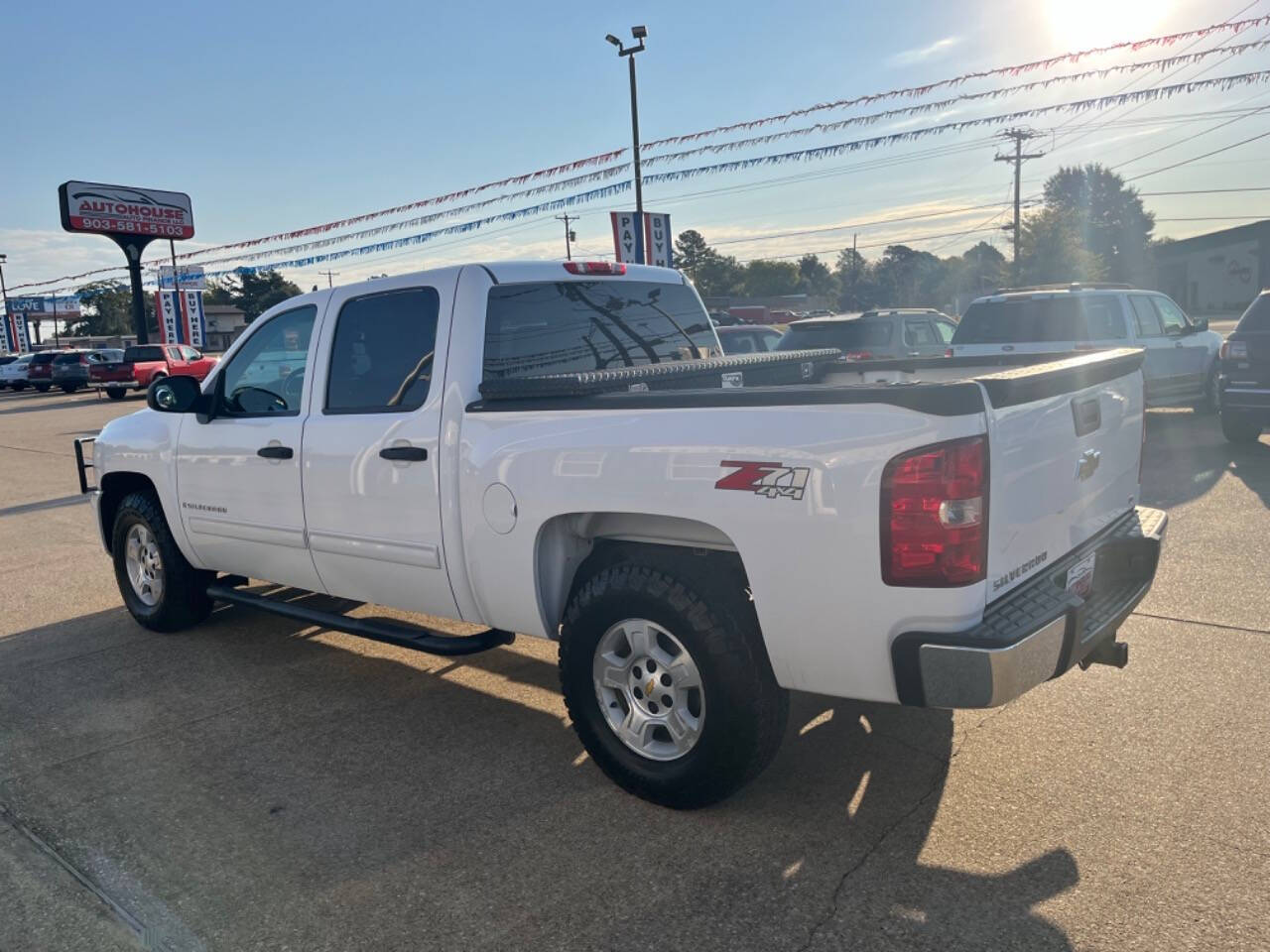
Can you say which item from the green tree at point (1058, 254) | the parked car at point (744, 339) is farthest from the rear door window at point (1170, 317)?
the green tree at point (1058, 254)

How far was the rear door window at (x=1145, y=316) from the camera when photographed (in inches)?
476

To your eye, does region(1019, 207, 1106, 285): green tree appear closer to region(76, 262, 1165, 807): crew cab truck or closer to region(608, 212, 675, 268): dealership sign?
region(608, 212, 675, 268): dealership sign

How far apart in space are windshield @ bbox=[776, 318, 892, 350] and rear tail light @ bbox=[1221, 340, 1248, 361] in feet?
12.8

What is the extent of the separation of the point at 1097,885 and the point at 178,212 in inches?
1337

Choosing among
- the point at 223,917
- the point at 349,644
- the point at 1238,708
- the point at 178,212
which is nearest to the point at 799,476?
the point at 223,917

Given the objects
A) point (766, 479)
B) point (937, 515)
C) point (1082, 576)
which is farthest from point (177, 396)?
point (1082, 576)

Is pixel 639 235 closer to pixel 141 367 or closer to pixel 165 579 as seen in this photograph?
pixel 165 579

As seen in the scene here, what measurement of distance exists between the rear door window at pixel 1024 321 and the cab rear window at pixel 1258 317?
1938 mm

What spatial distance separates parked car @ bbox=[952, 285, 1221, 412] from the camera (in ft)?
38.1

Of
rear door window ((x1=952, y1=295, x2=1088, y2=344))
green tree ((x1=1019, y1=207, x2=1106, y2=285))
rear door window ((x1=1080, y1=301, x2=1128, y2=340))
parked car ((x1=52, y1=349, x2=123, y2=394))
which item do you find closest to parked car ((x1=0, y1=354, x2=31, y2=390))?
parked car ((x1=52, y1=349, x2=123, y2=394))

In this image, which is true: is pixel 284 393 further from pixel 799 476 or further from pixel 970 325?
pixel 970 325

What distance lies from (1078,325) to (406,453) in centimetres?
975

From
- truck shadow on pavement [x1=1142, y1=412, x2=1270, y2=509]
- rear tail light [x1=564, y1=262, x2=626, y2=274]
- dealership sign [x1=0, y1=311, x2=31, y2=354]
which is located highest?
dealership sign [x1=0, y1=311, x2=31, y2=354]

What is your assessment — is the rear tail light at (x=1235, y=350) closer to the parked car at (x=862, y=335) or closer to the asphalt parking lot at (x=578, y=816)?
the parked car at (x=862, y=335)
